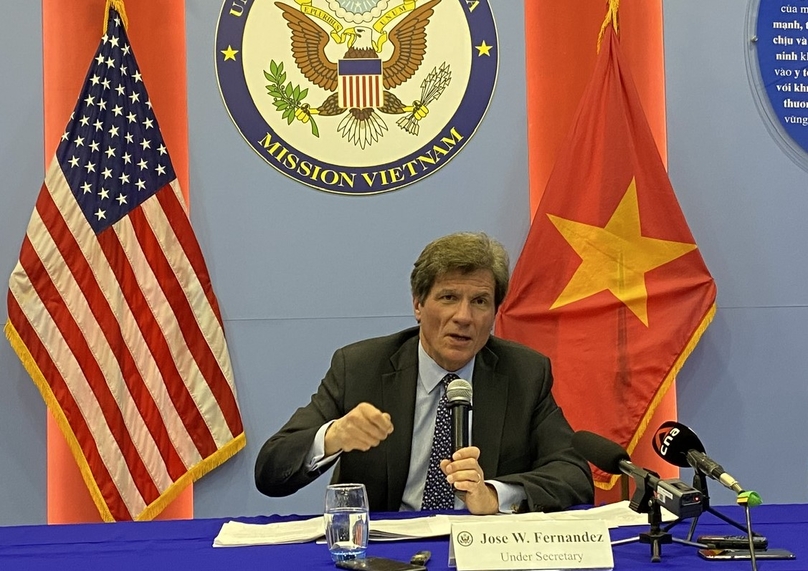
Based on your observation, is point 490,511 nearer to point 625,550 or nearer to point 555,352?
point 625,550

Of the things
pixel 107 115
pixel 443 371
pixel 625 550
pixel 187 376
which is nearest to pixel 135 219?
pixel 107 115

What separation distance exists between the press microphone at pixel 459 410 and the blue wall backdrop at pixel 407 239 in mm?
1708

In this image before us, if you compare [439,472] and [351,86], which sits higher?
[351,86]

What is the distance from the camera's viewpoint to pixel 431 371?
9.18 feet

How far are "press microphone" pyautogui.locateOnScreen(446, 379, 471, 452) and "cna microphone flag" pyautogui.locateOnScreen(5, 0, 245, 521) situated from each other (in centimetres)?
175

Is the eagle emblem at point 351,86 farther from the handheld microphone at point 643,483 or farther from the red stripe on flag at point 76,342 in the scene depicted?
the handheld microphone at point 643,483

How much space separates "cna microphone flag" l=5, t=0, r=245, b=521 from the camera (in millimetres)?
3602

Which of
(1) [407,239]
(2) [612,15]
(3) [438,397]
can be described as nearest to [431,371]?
(3) [438,397]

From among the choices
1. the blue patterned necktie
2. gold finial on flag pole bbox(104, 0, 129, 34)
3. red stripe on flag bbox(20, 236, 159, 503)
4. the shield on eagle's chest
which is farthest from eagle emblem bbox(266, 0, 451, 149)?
the blue patterned necktie

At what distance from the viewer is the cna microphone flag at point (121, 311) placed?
3.60 meters

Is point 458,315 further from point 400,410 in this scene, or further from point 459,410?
point 459,410

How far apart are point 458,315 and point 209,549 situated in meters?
1.03

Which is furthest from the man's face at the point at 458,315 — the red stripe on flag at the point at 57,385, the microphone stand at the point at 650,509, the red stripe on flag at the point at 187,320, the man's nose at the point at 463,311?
the red stripe on flag at the point at 57,385

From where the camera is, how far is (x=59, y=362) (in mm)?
3596
